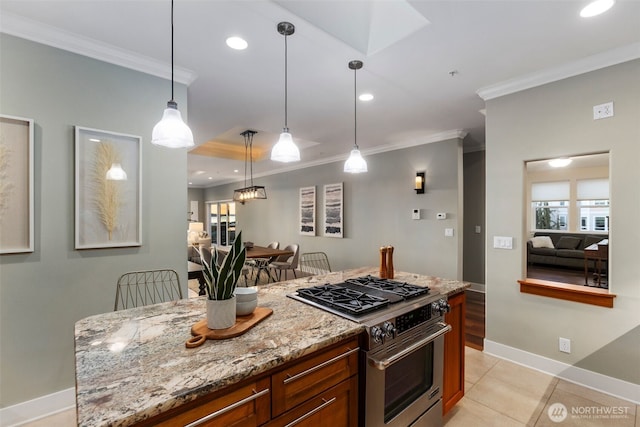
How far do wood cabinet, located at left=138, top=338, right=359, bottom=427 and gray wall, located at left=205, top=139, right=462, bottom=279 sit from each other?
3.53 m

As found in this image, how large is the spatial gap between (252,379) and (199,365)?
19 cm

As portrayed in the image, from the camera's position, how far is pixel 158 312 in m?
1.55

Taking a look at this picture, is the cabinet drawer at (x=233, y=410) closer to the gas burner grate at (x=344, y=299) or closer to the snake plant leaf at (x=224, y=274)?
the snake plant leaf at (x=224, y=274)

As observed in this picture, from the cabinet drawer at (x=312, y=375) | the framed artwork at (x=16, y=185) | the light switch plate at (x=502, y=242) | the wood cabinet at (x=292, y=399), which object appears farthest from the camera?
the light switch plate at (x=502, y=242)

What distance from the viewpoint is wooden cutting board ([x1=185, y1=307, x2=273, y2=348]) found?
118cm

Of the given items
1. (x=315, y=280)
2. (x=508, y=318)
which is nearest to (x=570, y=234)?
(x=508, y=318)

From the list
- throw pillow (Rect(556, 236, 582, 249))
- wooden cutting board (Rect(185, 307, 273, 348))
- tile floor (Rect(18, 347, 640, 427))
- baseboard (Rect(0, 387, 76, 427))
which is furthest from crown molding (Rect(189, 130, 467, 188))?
baseboard (Rect(0, 387, 76, 427))

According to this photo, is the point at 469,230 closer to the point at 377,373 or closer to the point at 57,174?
the point at 377,373

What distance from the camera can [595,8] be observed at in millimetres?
1777

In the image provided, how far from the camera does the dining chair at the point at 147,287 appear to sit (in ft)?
7.77

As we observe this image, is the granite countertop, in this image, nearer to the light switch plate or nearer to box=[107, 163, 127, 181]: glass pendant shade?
box=[107, 163, 127, 181]: glass pendant shade

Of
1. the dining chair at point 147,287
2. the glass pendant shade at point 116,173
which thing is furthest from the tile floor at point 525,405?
the glass pendant shade at point 116,173

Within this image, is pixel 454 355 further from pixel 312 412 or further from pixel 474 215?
pixel 474 215

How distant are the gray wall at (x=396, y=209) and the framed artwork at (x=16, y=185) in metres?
4.56
